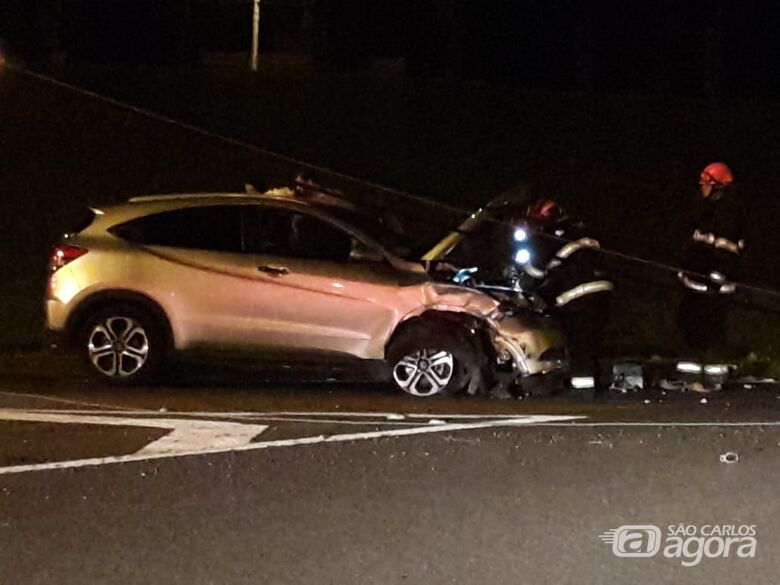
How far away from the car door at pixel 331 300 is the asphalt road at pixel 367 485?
454 mm

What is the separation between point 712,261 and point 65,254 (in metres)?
5.63

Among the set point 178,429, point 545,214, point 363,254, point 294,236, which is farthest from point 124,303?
point 545,214

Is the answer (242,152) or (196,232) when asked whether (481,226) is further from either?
(242,152)

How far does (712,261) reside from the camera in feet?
42.4

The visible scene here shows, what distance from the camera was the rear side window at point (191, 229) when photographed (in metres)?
11.5

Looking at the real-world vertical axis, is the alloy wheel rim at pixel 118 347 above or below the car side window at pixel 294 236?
below

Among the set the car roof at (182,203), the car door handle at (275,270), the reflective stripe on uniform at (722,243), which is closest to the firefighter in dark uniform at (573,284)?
the reflective stripe on uniform at (722,243)

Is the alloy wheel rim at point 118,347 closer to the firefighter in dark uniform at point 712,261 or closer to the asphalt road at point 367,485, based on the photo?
the asphalt road at point 367,485

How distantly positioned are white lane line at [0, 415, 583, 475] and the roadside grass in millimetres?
6985

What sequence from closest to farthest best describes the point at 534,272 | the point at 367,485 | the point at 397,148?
the point at 367,485, the point at 534,272, the point at 397,148

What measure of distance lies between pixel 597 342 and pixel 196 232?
134 inches

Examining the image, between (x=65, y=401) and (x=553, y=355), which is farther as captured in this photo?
(x=553, y=355)

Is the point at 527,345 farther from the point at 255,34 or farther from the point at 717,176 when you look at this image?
the point at 255,34

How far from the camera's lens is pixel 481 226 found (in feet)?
40.4
